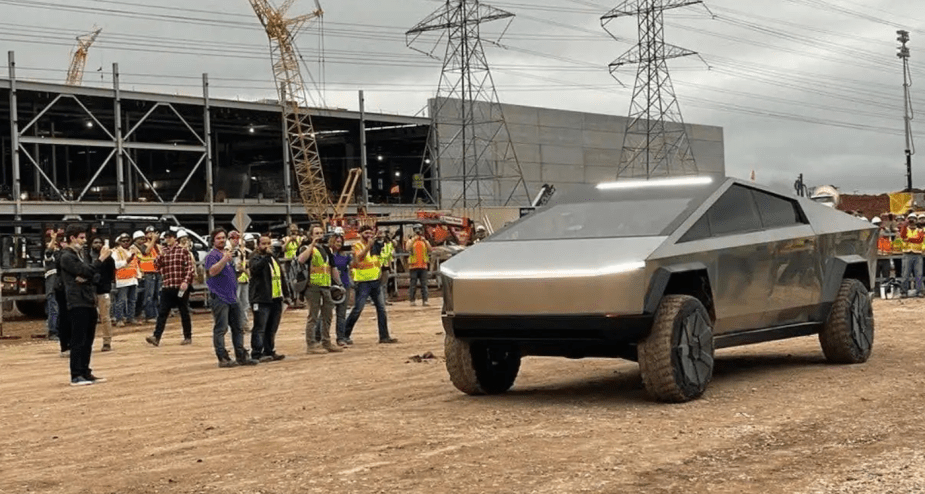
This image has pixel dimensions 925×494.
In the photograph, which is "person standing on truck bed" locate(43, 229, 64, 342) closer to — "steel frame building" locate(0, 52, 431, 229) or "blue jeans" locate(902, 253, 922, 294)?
"blue jeans" locate(902, 253, 922, 294)

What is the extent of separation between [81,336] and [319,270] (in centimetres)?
374

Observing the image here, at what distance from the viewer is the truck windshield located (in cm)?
997

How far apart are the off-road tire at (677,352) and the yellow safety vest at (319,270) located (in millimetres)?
7819

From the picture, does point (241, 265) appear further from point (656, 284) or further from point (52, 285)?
point (656, 284)

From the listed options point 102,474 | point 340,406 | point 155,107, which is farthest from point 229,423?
point 155,107

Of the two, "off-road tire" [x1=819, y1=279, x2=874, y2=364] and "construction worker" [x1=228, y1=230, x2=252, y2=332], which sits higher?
"construction worker" [x1=228, y1=230, x2=252, y2=332]

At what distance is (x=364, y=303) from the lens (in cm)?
1805

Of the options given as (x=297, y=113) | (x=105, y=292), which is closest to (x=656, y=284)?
(x=105, y=292)

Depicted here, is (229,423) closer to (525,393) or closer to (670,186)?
(525,393)

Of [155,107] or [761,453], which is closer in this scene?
[761,453]

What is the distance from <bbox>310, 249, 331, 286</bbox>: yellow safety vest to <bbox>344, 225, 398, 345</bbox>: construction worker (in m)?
1.40

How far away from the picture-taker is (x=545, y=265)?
31.1ft

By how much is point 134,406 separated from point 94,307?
269 cm

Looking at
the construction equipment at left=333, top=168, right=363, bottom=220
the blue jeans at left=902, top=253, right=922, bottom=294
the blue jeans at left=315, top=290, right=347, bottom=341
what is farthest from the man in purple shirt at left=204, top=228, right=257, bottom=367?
the construction equipment at left=333, top=168, right=363, bottom=220
